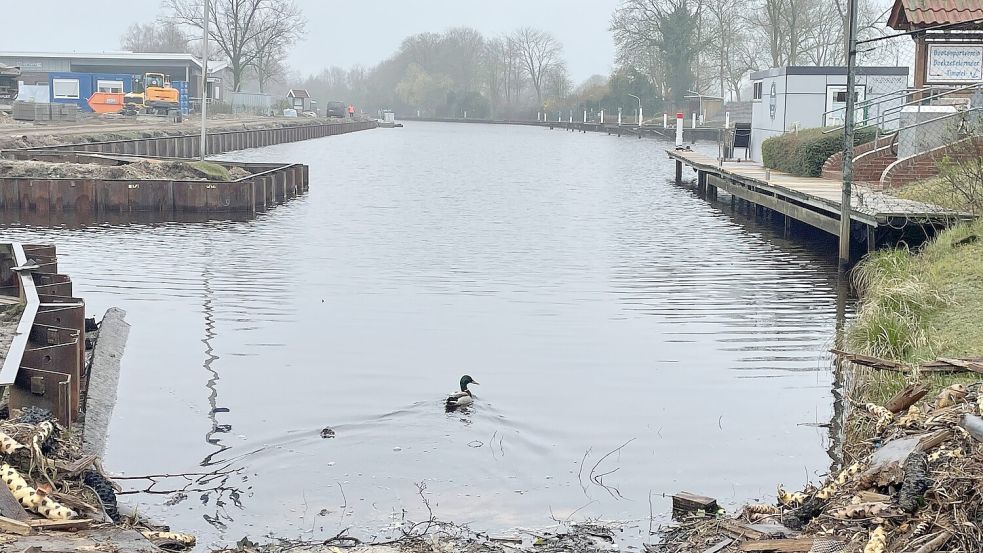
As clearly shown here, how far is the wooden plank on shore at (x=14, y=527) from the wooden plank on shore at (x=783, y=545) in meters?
3.79

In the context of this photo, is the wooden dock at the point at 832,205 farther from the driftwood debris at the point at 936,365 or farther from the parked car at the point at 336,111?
the parked car at the point at 336,111

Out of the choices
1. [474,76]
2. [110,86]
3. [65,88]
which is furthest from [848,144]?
[474,76]

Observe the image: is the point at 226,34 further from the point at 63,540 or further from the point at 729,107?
the point at 63,540

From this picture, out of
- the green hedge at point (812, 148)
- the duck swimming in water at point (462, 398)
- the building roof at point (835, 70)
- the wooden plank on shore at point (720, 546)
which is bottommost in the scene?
the duck swimming in water at point (462, 398)

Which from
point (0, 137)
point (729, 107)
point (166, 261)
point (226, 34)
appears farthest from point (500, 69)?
point (166, 261)

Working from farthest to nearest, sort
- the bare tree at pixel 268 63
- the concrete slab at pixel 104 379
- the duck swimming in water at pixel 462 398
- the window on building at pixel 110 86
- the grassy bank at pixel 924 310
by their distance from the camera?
the bare tree at pixel 268 63 → the window on building at pixel 110 86 → the duck swimming in water at pixel 462 398 → the grassy bank at pixel 924 310 → the concrete slab at pixel 104 379

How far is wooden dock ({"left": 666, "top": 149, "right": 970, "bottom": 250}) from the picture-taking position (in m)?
17.5

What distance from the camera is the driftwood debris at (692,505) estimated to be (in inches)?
329

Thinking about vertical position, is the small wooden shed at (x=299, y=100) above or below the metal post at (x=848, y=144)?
above

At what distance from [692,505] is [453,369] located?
4.76m

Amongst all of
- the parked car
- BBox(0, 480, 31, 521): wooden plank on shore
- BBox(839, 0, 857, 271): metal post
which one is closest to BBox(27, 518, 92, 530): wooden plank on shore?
BBox(0, 480, 31, 521): wooden plank on shore

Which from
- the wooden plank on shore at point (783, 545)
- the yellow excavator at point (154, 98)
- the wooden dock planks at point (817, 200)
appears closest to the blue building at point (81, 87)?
the yellow excavator at point (154, 98)

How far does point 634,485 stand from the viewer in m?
9.23

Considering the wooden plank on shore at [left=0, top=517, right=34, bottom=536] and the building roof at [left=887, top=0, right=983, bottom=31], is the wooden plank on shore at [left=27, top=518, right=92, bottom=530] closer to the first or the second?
the wooden plank on shore at [left=0, top=517, right=34, bottom=536]
